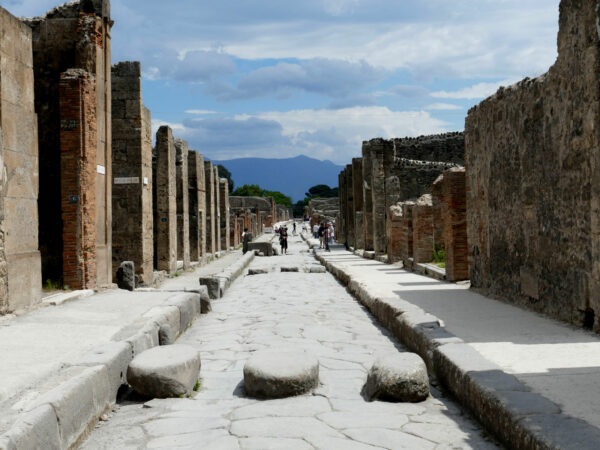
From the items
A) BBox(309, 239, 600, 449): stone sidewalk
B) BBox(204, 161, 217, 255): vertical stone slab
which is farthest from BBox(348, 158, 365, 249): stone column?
BBox(309, 239, 600, 449): stone sidewalk

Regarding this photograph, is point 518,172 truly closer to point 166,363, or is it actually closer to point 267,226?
point 166,363

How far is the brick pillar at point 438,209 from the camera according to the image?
13.4 metres

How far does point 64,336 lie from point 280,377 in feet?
7.11

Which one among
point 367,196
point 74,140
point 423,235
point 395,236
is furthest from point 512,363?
point 367,196

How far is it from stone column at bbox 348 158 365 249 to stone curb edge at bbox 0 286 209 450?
62.9 feet

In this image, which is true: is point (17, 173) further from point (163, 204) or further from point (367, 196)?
point (367, 196)

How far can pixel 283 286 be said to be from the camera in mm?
12422

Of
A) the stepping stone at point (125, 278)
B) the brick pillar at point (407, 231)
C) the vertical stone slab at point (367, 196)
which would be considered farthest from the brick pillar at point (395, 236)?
the stepping stone at point (125, 278)

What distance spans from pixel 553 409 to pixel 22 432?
2.53 meters

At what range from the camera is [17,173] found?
7.31m

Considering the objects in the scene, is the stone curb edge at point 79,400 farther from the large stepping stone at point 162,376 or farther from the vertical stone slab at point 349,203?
the vertical stone slab at point 349,203

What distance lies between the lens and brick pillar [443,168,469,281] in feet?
Result: 34.5

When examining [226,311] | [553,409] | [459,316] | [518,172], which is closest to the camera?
[553,409]

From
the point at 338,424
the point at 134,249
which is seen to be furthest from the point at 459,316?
the point at 134,249
